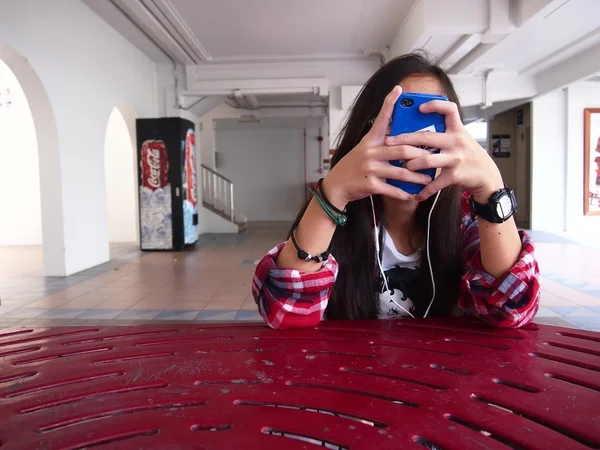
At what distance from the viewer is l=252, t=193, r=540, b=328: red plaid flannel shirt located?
892mm

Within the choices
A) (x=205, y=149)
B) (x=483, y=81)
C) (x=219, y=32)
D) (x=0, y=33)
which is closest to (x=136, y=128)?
(x=219, y=32)

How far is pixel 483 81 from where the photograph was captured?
26.9 feet

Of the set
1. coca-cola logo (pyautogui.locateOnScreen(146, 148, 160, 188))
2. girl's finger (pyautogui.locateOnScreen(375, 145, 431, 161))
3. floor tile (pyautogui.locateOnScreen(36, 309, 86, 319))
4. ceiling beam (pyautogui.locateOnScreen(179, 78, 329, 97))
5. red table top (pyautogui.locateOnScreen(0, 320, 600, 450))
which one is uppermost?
ceiling beam (pyautogui.locateOnScreen(179, 78, 329, 97))

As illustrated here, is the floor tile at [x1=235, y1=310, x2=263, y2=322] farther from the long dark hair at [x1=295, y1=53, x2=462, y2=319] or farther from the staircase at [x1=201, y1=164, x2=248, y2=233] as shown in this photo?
the staircase at [x1=201, y1=164, x2=248, y2=233]

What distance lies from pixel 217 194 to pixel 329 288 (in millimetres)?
10087

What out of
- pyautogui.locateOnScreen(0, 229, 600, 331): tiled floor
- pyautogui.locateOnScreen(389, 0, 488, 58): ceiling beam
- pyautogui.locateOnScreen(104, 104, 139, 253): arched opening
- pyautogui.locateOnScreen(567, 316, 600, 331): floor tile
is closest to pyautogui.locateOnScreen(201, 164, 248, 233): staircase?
pyautogui.locateOnScreen(104, 104, 139, 253): arched opening

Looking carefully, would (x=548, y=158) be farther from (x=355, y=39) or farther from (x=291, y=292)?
(x=291, y=292)

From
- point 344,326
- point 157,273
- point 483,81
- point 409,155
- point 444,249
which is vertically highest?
point 483,81

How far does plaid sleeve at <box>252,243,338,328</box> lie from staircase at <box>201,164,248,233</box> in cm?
942

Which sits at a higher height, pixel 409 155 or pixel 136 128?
pixel 136 128

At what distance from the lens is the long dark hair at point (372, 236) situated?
1.01 meters

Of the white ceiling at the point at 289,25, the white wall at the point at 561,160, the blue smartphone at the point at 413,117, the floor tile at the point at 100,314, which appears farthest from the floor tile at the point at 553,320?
the white wall at the point at 561,160

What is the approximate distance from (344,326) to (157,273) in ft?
15.9

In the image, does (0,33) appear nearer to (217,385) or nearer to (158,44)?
(158,44)
